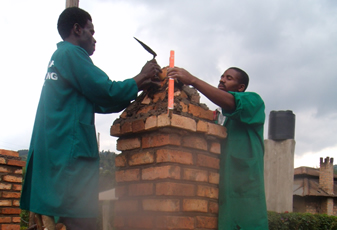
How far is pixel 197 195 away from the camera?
2.38 m

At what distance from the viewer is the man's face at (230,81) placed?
2.89m

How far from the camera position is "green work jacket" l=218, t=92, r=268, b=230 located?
244 centimetres

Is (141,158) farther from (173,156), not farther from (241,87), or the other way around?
(241,87)

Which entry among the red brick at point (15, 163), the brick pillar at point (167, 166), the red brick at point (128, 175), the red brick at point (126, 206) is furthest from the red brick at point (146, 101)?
the red brick at point (15, 163)

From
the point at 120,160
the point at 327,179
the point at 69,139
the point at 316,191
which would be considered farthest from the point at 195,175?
the point at 327,179

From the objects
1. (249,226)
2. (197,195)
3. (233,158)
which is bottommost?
(249,226)

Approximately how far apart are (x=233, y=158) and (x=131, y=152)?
735 millimetres

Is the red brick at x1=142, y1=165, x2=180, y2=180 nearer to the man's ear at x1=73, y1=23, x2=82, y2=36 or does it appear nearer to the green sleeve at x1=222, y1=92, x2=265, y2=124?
the green sleeve at x1=222, y1=92, x2=265, y2=124

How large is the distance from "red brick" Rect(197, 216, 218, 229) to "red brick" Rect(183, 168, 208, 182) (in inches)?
9.8

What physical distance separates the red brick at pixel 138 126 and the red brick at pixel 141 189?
1.25 ft

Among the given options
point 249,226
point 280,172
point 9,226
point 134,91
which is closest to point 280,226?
point 280,172

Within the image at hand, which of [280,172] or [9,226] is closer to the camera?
[9,226]

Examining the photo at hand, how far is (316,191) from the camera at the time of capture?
952 inches

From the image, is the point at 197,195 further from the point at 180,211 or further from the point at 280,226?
the point at 280,226
